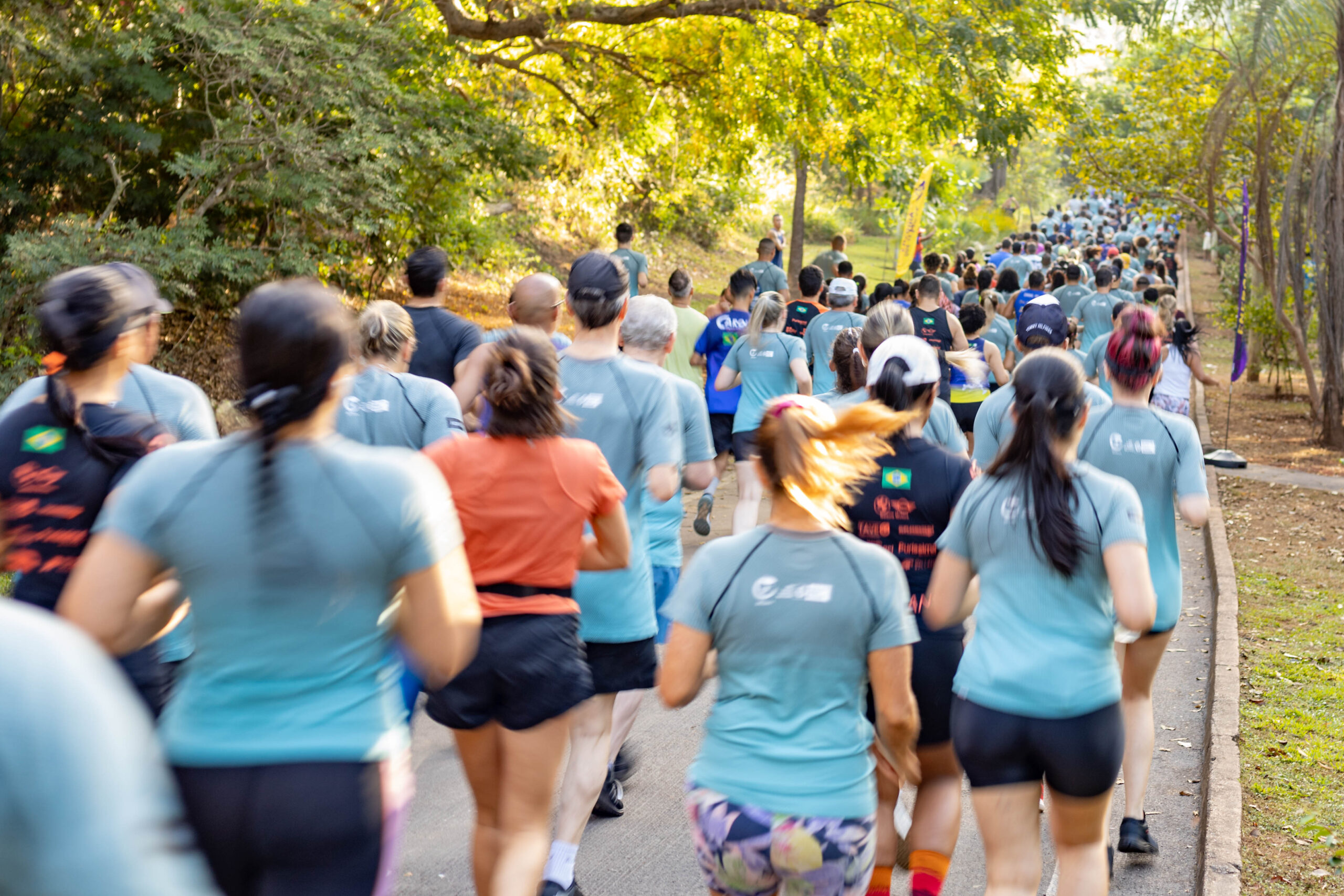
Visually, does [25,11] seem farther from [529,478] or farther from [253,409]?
[253,409]

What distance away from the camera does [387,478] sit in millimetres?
2268

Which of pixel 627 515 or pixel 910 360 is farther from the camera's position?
pixel 627 515

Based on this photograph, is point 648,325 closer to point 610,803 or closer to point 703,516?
point 610,803

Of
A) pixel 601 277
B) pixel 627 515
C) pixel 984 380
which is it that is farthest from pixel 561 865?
pixel 984 380

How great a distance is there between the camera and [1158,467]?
4523 millimetres

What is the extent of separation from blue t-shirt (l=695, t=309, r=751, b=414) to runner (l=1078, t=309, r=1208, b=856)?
461 centimetres

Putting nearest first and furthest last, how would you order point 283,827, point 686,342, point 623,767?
point 283,827
point 623,767
point 686,342

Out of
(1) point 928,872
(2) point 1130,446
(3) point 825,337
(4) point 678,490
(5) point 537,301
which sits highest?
(5) point 537,301

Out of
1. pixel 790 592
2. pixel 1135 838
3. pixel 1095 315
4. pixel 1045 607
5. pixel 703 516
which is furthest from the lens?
pixel 1095 315

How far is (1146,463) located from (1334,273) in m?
12.2

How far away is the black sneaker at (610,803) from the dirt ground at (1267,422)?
477 inches

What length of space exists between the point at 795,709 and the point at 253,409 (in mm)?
1405

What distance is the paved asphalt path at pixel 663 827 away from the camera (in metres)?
4.62

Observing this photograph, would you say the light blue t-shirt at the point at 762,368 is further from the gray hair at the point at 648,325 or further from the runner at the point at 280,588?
the runner at the point at 280,588
